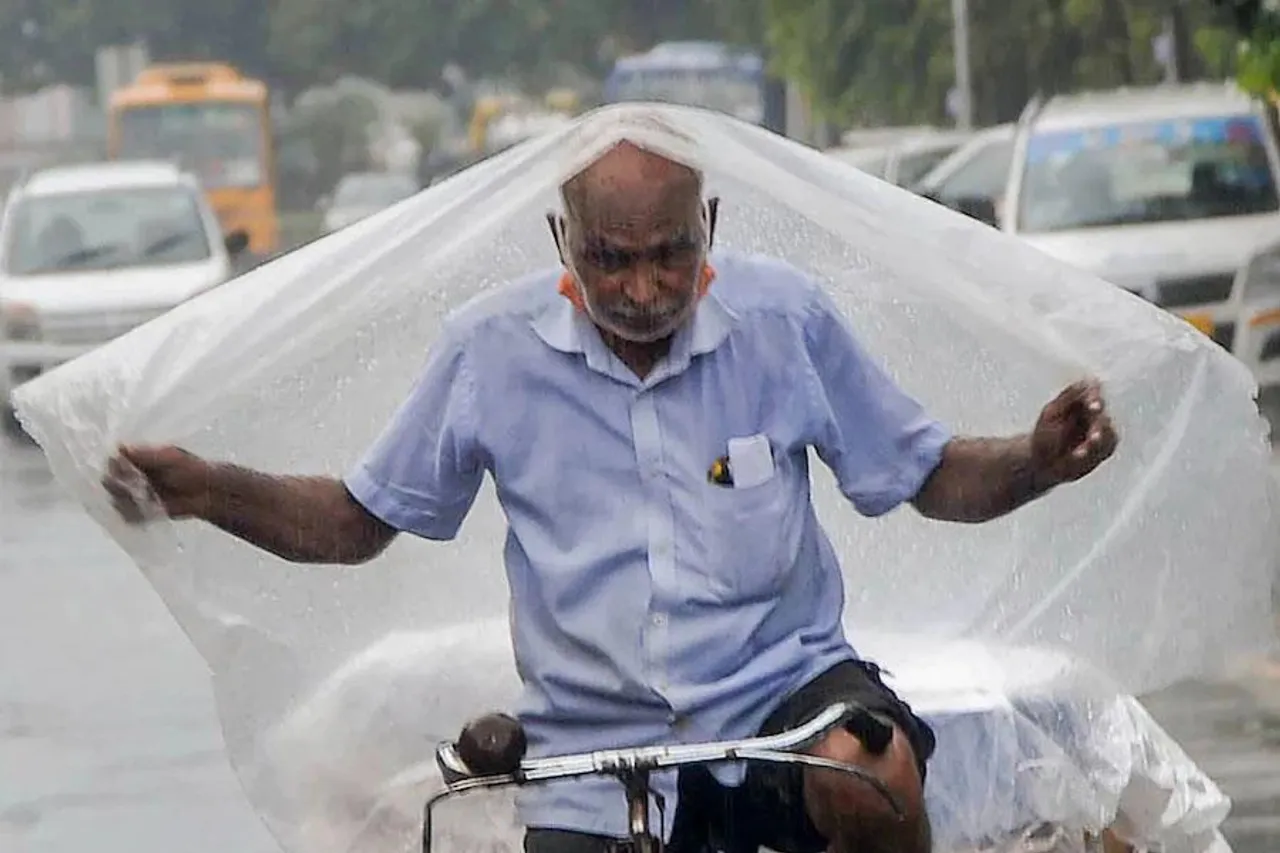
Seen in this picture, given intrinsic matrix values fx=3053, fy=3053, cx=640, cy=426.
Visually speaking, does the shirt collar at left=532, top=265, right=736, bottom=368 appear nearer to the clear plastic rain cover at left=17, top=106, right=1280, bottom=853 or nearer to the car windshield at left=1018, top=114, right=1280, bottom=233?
the clear plastic rain cover at left=17, top=106, right=1280, bottom=853

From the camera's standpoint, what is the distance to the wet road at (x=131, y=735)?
787cm

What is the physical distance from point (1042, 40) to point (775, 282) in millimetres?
31485

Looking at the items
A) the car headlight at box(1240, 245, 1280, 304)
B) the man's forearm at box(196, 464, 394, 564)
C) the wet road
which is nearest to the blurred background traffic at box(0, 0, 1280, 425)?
the car headlight at box(1240, 245, 1280, 304)

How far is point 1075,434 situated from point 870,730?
615 millimetres

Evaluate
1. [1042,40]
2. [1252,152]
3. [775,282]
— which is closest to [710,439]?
[775,282]

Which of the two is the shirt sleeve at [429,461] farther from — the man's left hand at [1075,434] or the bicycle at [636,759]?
the man's left hand at [1075,434]

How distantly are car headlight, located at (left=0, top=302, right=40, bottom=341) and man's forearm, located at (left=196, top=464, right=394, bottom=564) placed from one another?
17.1 meters

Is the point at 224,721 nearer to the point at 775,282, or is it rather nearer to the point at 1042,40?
the point at 775,282

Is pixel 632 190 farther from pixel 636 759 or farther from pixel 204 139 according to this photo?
pixel 204 139

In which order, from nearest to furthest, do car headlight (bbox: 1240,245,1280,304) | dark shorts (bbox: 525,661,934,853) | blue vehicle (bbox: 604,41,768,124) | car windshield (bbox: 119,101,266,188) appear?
1. dark shorts (bbox: 525,661,934,853)
2. car headlight (bbox: 1240,245,1280,304)
3. car windshield (bbox: 119,101,266,188)
4. blue vehicle (bbox: 604,41,768,124)

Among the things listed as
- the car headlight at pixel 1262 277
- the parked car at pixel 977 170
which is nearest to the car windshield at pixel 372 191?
the parked car at pixel 977 170

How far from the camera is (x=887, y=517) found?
477 cm

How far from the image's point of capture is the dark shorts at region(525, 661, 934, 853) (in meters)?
3.62

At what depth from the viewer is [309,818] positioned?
4398 mm
